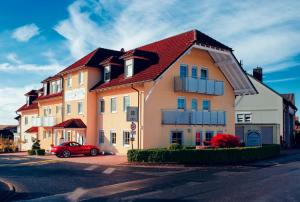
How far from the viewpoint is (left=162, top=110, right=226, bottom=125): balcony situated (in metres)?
30.1

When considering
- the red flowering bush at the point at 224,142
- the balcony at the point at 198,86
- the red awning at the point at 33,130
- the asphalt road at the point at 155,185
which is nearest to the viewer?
the asphalt road at the point at 155,185

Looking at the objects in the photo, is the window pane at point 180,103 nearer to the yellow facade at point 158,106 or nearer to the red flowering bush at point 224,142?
the yellow facade at point 158,106

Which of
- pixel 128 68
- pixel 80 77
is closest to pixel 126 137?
pixel 128 68

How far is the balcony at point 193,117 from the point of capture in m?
30.1

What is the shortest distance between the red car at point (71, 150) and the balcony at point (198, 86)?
9237 millimetres

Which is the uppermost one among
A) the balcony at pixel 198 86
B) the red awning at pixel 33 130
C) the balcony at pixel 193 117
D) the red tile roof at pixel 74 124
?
the balcony at pixel 198 86

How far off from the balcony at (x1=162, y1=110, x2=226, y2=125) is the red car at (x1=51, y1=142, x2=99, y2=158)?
7244 millimetres

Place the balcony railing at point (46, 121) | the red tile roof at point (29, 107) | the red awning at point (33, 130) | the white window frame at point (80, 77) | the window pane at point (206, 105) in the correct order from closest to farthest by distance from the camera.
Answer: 1. the window pane at point (206, 105)
2. the white window frame at point (80, 77)
3. the balcony railing at point (46, 121)
4. the red awning at point (33, 130)
5. the red tile roof at point (29, 107)

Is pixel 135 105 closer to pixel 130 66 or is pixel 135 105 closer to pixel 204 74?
pixel 130 66

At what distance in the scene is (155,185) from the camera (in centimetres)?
1550

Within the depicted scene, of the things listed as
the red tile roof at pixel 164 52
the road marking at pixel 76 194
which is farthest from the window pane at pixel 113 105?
the road marking at pixel 76 194

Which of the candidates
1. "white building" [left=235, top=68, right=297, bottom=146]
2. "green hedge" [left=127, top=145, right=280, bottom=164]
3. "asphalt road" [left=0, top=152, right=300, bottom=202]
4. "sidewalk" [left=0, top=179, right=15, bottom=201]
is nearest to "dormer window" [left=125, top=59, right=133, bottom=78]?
"green hedge" [left=127, top=145, right=280, bottom=164]

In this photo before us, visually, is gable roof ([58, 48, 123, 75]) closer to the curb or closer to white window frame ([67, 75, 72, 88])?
white window frame ([67, 75, 72, 88])

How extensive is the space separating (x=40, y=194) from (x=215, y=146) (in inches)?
644
